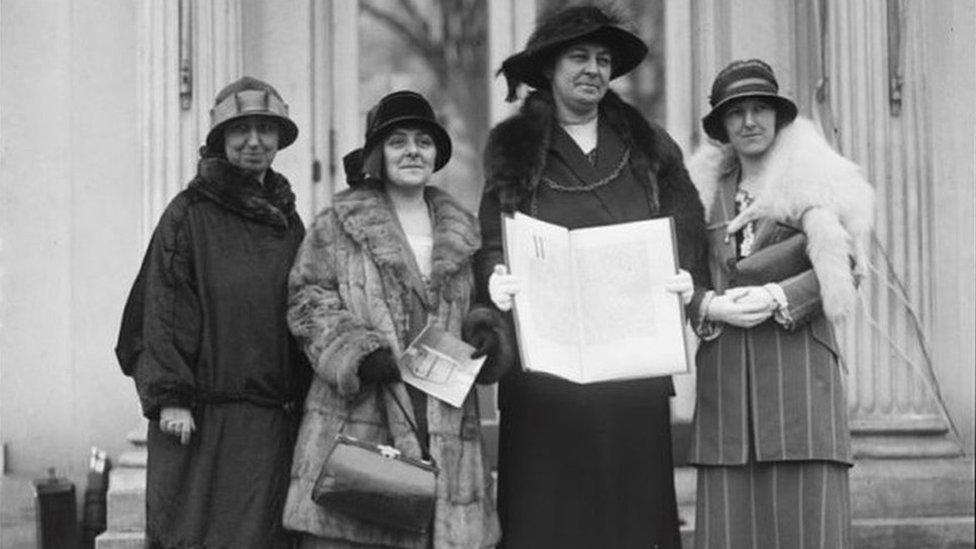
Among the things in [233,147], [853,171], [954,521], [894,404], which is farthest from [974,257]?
[233,147]

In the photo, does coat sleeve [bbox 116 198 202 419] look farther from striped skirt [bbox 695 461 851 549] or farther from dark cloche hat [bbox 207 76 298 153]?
striped skirt [bbox 695 461 851 549]

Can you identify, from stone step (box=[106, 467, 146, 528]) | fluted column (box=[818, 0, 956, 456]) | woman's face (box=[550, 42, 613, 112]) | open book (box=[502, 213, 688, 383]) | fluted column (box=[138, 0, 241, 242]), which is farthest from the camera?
fluted column (box=[818, 0, 956, 456])

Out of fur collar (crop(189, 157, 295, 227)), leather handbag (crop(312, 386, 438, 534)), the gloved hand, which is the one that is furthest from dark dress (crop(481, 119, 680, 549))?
fur collar (crop(189, 157, 295, 227))

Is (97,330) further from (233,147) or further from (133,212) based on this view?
(233,147)

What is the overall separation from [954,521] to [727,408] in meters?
2.29

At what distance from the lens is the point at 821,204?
15.4 ft

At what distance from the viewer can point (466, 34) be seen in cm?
744

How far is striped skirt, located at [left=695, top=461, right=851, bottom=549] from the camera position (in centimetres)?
468

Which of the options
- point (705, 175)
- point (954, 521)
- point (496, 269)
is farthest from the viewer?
point (954, 521)

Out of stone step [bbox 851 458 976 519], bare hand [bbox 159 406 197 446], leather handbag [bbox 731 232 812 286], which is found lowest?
stone step [bbox 851 458 976 519]

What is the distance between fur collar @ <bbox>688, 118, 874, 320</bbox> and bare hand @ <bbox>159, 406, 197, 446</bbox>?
1879 millimetres

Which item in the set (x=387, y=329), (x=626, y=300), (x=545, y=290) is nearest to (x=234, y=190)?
(x=387, y=329)

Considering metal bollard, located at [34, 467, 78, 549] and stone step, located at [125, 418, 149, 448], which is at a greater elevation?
stone step, located at [125, 418, 149, 448]

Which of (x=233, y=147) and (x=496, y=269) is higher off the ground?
(x=233, y=147)
